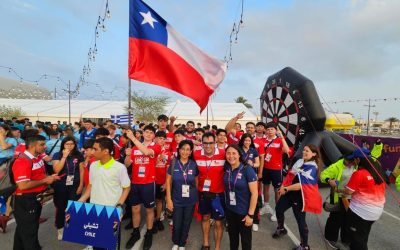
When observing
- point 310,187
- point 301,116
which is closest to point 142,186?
point 310,187

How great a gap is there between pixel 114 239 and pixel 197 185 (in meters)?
1.39

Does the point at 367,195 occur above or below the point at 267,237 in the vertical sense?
above

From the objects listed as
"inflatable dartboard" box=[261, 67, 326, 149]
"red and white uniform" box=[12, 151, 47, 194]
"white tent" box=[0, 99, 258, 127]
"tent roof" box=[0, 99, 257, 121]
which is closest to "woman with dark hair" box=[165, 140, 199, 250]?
"red and white uniform" box=[12, 151, 47, 194]

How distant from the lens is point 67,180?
4211 mm

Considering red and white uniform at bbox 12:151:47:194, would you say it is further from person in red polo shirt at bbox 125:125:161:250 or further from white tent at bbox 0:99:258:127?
white tent at bbox 0:99:258:127

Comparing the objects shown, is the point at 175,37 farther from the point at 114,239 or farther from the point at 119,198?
the point at 114,239

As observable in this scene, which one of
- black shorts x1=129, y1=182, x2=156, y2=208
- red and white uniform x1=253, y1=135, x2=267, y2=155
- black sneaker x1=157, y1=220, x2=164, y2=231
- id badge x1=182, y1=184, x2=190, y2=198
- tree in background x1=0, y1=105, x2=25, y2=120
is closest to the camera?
id badge x1=182, y1=184, x2=190, y2=198

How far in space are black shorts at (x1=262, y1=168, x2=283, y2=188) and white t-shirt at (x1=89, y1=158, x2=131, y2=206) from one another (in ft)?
10.8

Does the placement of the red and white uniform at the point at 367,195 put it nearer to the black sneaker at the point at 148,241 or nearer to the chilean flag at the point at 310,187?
the chilean flag at the point at 310,187

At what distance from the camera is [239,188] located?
322 cm

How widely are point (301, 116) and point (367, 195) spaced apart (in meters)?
3.87

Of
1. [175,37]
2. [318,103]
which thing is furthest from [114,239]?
[318,103]

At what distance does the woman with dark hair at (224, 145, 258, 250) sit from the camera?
3.15 metres

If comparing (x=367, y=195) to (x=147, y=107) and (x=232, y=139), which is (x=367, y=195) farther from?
(x=147, y=107)
